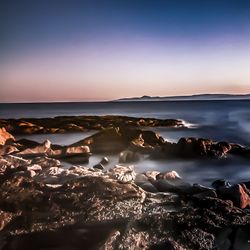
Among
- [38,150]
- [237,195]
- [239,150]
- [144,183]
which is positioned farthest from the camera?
[239,150]

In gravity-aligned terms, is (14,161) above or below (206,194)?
above

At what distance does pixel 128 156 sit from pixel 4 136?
1.07 metres

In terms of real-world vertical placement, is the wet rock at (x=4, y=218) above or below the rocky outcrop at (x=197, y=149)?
below

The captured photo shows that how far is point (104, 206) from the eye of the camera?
6.89ft

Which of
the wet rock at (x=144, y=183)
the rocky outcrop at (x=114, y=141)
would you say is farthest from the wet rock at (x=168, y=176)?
the rocky outcrop at (x=114, y=141)

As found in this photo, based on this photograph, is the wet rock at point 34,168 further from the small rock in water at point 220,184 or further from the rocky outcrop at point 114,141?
the small rock in water at point 220,184

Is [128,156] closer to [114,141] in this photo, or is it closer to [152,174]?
[114,141]

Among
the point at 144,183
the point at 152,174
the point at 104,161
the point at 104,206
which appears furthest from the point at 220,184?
the point at 104,206

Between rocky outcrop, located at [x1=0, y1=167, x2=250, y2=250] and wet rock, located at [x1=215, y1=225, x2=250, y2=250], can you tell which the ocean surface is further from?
wet rock, located at [x1=215, y1=225, x2=250, y2=250]

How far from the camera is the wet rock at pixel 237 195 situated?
2.21 meters

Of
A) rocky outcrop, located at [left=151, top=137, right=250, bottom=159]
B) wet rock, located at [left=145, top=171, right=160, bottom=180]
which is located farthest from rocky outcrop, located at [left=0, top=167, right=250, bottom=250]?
rocky outcrop, located at [left=151, top=137, right=250, bottom=159]

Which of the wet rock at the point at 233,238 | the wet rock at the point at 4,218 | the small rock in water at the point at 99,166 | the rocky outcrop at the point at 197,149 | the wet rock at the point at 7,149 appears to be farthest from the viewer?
the rocky outcrop at the point at 197,149

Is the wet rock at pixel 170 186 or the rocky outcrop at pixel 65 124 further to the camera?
the rocky outcrop at pixel 65 124

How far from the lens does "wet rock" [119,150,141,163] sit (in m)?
2.86
